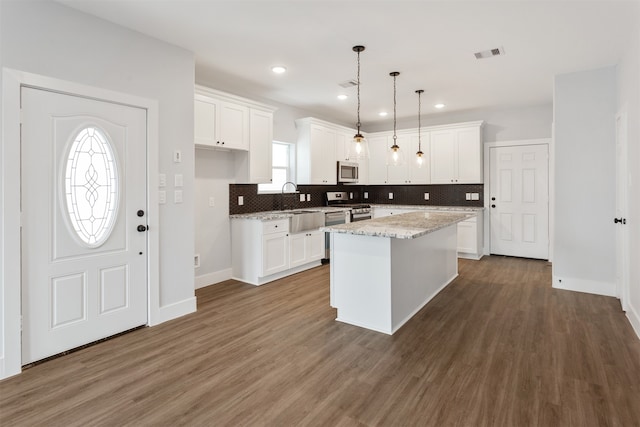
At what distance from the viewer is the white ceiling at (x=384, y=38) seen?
273cm

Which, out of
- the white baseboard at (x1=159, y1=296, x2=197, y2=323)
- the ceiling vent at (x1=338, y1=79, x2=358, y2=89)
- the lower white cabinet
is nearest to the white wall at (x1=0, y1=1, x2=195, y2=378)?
the white baseboard at (x1=159, y1=296, x2=197, y2=323)

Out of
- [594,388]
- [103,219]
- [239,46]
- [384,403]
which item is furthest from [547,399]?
[239,46]

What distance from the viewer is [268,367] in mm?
2480

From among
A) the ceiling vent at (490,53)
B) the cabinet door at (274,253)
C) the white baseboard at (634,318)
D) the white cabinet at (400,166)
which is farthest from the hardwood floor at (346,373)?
the white cabinet at (400,166)

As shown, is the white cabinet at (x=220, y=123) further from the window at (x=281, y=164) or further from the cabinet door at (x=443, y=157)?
the cabinet door at (x=443, y=157)

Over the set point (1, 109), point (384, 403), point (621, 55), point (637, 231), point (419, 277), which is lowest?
point (384, 403)

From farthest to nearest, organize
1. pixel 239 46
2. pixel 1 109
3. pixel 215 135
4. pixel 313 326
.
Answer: pixel 215 135 < pixel 239 46 < pixel 313 326 < pixel 1 109

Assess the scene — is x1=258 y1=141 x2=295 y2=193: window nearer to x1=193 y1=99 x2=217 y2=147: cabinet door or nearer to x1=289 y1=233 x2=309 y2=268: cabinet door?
x1=289 y1=233 x2=309 y2=268: cabinet door

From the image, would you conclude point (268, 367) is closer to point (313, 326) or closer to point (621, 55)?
point (313, 326)

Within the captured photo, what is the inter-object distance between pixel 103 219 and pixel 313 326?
2030 mm

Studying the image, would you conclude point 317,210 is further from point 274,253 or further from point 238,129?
point 238,129

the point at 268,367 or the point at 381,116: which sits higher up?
the point at 381,116

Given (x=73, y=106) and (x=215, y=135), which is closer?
(x=73, y=106)

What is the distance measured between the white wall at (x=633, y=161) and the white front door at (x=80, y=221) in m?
4.30
